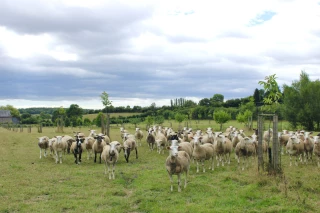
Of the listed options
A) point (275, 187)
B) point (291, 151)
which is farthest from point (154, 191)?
point (291, 151)

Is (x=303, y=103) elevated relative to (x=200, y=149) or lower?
elevated

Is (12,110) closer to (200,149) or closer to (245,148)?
(200,149)

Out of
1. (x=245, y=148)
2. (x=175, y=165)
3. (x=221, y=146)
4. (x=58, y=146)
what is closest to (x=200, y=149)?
(x=221, y=146)

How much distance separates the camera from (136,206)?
9516mm

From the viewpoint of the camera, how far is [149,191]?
11047 millimetres

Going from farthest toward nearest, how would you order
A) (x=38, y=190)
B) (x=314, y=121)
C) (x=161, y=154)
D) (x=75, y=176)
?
(x=314, y=121), (x=161, y=154), (x=75, y=176), (x=38, y=190)

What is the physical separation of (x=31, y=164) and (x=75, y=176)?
4.77 meters

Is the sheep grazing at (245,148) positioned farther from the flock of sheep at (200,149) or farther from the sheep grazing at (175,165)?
the sheep grazing at (175,165)

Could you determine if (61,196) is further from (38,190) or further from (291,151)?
(291,151)

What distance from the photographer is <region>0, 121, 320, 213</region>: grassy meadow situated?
915cm

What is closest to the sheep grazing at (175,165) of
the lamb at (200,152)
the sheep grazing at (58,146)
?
the lamb at (200,152)

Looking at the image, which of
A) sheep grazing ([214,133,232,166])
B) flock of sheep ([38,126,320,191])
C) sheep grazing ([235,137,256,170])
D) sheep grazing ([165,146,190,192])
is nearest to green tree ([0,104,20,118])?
flock of sheep ([38,126,320,191])

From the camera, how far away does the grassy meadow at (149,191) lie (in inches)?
360

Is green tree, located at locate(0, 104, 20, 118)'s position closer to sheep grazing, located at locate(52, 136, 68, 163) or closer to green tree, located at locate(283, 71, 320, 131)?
green tree, located at locate(283, 71, 320, 131)
